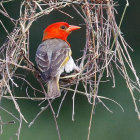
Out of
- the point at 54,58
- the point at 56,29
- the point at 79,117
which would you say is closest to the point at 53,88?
the point at 54,58

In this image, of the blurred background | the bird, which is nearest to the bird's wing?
the bird

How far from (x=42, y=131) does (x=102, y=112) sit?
2.80 feet

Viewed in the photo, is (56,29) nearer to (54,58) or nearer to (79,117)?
(54,58)

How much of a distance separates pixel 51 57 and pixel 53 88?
0.52m

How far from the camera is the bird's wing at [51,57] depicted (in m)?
5.11

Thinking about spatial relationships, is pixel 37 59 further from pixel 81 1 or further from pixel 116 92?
pixel 116 92

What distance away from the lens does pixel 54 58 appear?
17.4ft

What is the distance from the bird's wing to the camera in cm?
511

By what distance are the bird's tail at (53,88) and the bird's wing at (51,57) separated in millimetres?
43

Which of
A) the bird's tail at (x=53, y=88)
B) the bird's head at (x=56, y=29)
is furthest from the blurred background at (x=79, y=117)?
the bird's tail at (x=53, y=88)

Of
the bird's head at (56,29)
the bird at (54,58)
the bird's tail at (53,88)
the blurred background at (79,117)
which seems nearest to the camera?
the bird's tail at (53,88)

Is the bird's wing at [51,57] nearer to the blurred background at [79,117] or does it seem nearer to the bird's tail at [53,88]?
the bird's tail at [53,88]

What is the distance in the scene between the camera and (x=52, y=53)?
5.39 meters

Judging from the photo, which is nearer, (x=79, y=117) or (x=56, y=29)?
(x=56, y=29)
